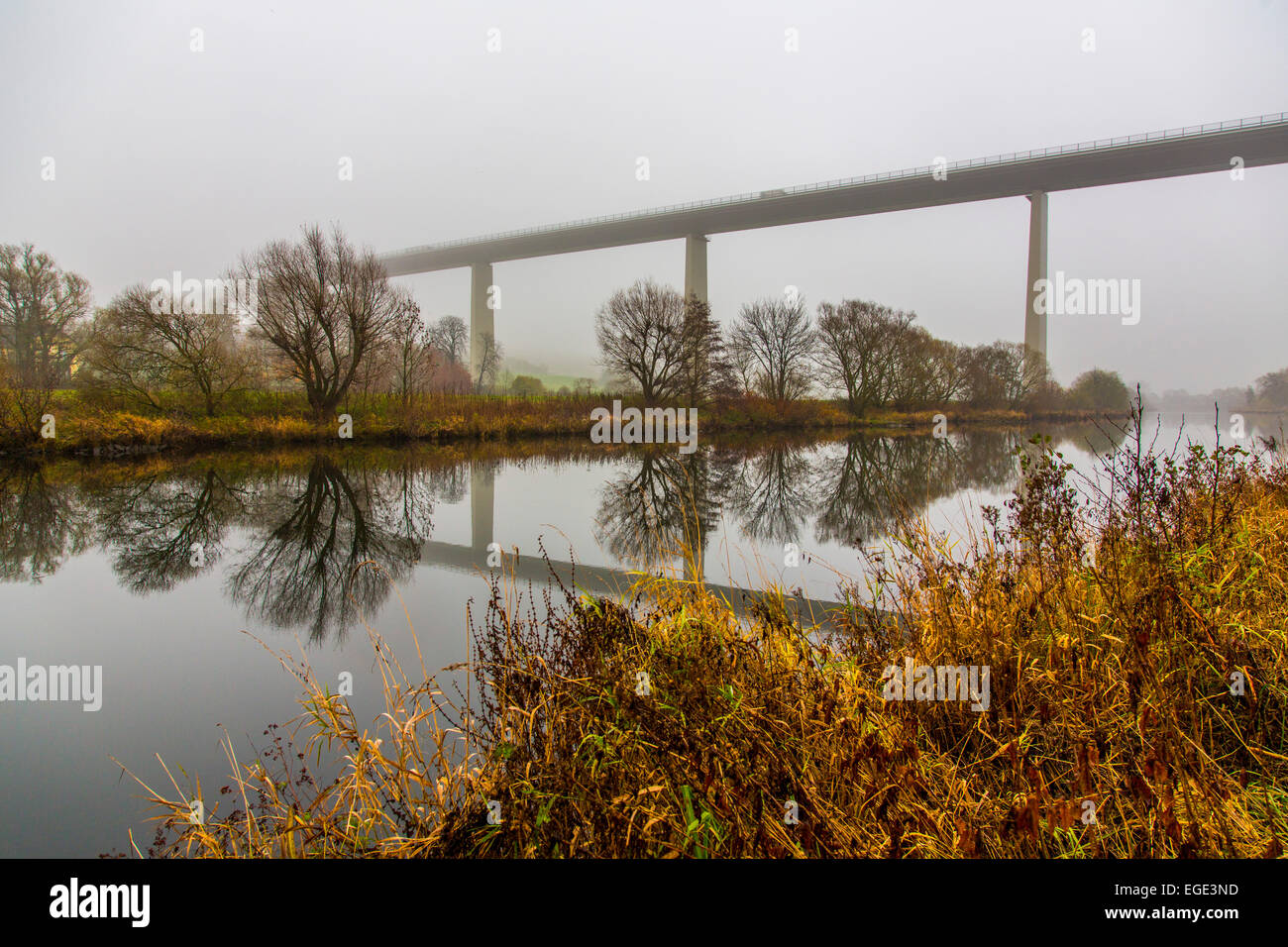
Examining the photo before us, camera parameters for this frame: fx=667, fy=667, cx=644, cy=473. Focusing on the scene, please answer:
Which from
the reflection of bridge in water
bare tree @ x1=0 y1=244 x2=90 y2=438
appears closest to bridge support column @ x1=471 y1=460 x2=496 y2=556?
the reflection of bridge in water

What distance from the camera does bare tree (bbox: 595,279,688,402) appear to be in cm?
2795

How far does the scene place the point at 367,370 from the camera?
867 inches

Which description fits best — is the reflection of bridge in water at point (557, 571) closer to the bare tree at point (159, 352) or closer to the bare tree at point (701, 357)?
the bare tree at point (159, 352)

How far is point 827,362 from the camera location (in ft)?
111

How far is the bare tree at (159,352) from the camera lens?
59.8 feet

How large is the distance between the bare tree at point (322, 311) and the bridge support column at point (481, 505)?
27.2 feet

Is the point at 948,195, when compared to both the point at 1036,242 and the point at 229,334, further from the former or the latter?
the point at 229,334

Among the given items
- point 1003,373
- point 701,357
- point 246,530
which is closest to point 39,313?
point 246,530

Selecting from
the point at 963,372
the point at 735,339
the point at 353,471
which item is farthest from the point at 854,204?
the point at 353,471

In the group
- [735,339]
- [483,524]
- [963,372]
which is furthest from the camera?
[963,372]

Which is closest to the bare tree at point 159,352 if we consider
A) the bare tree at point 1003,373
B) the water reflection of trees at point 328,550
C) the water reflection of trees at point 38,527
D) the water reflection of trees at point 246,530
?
the water reflection of trees at point 246,530

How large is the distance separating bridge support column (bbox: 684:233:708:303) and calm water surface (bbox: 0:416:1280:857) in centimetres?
2763

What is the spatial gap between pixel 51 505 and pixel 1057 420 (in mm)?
48679
